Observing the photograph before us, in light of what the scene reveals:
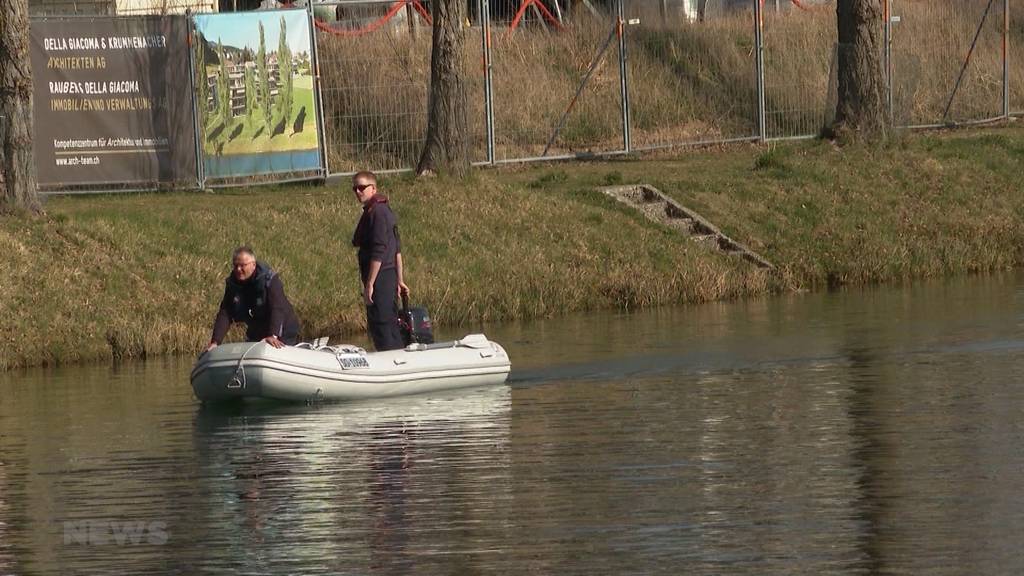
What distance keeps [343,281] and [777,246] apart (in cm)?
679

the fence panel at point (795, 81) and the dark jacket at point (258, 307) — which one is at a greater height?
the fence panel at point (795, 81)

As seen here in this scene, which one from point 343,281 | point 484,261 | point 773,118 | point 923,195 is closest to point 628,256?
point 484,261

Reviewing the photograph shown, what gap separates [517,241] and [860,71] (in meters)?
9.02

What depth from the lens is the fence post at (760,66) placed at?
36.1m

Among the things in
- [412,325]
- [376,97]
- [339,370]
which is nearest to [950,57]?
[376,97]

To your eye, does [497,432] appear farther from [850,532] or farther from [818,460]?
[850,532]

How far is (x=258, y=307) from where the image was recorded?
18.9 metres

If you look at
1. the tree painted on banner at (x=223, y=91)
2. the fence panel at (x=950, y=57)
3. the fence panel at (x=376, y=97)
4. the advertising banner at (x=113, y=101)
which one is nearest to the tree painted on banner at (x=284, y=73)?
the tree painted on banner at (x=223, y=91)

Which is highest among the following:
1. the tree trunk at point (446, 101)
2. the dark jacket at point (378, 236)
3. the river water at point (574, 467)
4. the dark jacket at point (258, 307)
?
the tree trunk at point (446, 101)

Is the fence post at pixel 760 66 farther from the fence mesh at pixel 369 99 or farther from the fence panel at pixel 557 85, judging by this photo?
the fence mesh at pixel 369 99

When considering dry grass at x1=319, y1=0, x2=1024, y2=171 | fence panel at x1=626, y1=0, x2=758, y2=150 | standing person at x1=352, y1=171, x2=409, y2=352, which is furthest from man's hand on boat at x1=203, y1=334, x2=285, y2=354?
fence panel at x1=626, y1=0, x2=758, y2=150

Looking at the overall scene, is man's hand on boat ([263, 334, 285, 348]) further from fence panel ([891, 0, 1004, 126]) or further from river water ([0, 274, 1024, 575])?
fence panel ([891, 0, 1004, 126])

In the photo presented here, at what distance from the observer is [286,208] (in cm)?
2828

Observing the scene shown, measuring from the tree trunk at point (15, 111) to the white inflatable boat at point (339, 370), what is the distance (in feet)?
27.3
